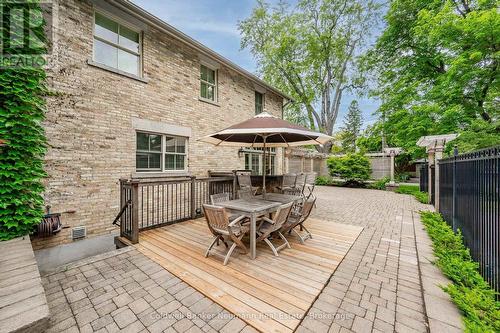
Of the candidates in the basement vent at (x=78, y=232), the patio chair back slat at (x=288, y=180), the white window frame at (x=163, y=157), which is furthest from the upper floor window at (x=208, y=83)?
the basement vent at (x=78, y=232)

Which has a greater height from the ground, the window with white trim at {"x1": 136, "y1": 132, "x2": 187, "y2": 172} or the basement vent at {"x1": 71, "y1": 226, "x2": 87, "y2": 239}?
the window with white trim at {"x1": 136, "y1": 132, "x2": 187, "y2": 172}

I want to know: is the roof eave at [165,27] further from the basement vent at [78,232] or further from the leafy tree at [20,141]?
the basement vent at [78,232]

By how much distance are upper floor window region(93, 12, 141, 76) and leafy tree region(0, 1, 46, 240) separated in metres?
1.56

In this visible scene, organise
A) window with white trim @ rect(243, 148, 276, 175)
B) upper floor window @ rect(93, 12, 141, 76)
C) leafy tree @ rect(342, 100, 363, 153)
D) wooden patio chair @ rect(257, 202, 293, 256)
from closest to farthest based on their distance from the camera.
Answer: wooden patio chair @ rect(257, 202, 293, 256), upper floor window @ rect(93, 12, 141, 76), window with white trim @ rect(243, 148, 276, 175), leafy tree @ rect(342, 100, 363, 153)

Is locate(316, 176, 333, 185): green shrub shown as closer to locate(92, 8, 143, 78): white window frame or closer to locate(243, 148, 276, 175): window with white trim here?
locate(243, 148, 276, 175): window with white trim

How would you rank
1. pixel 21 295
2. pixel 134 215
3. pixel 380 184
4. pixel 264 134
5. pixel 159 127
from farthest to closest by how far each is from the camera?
pixel 380 184, pixel 159 127, pixel 264 134, pixel 134 215, pixel 21 295

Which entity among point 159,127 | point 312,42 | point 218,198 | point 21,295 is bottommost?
point 21,295

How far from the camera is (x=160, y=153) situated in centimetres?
636

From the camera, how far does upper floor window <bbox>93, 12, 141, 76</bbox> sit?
517cm

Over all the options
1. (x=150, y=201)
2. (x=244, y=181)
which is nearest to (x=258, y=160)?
(x=244, y=181)

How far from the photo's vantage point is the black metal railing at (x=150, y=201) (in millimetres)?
4203

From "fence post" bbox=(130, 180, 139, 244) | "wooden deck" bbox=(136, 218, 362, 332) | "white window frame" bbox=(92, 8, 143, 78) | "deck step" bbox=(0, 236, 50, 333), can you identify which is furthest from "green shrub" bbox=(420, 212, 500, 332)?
"white window frame" bbox=(92, 8, 143, 78)

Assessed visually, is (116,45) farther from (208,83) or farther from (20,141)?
(20,141)

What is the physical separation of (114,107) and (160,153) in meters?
1.72
